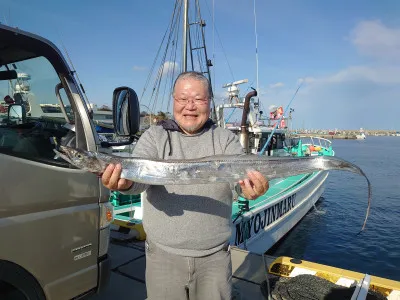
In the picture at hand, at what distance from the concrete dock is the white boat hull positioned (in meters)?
3.10

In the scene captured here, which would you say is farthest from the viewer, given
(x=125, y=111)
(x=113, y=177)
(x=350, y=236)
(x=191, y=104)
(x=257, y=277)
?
(x=350, y=236)

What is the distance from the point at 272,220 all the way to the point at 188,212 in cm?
859

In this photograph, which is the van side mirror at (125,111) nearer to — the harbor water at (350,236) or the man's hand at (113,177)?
the man's hand at (113,177)

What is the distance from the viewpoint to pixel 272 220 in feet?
34.1

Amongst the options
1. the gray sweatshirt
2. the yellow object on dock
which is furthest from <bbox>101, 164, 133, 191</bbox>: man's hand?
the yellow object on dock

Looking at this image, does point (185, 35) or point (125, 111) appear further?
point (185, 35)

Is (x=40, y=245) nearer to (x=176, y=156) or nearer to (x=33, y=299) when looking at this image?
(x=33, y=299)

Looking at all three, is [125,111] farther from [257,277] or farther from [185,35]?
[185,35]

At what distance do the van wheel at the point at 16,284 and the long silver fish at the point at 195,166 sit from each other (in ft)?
3.20

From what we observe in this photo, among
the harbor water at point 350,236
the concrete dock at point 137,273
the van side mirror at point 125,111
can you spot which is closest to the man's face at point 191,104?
the van side mirror at point 125,111

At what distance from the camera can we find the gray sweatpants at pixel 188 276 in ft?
7.98

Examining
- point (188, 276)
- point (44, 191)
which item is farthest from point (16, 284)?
point (188, 276)

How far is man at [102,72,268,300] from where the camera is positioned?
2406 millimetres

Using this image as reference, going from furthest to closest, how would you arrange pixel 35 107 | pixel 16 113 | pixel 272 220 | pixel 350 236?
pixel 350 236 → pixel 272 220 → pixel 35 107 → pixel 16 113
